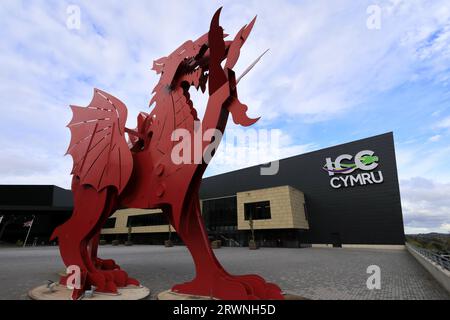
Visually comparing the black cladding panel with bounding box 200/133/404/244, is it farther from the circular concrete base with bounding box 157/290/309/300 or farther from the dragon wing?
the dragon wing

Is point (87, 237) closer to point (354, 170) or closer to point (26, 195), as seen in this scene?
point (354, 170)

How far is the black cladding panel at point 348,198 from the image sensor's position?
25.1m

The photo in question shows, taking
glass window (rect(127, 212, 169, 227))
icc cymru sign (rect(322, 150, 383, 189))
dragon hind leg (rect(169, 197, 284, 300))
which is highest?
icc cymru sign (rect(322, 150, 383, 189))

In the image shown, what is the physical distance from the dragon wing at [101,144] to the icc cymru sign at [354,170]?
25067 mm

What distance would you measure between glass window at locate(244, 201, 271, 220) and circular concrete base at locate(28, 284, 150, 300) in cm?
2211

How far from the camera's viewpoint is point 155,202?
595cm

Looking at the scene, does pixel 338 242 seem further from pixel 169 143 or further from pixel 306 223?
pixel 169 143

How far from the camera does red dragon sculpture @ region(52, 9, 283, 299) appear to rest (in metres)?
5.23

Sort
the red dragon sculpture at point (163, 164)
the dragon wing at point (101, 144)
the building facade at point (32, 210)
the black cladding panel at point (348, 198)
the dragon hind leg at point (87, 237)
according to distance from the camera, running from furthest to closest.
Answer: the building facade at point (32, 210) → the black cladding panel at point (348, 198) → the dragon wing at point (101, 144) → the dragon hind leg at point (87, 237) → the red dragon sculpture at point (163, 164)

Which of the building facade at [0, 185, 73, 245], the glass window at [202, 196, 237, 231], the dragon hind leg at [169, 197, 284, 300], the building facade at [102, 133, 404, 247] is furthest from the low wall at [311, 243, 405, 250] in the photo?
the building facade at [0, 185, 73, 245]

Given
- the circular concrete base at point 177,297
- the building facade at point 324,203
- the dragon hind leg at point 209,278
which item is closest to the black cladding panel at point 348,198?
the building facade at point 324,203

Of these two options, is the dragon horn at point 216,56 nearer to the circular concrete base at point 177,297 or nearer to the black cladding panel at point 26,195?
the circular concrete base at point 177,297

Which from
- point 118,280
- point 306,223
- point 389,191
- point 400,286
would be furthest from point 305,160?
point 118,280

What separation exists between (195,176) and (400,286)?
657 centimetres
